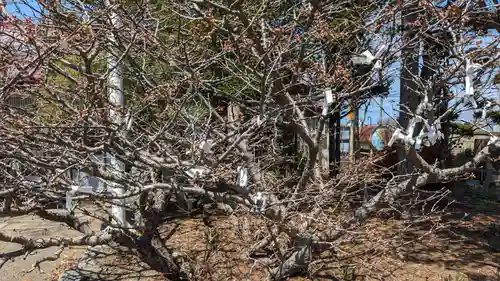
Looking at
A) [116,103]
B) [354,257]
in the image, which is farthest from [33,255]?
[354,257]

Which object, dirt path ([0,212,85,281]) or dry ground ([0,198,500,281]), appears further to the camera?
dirt path ([0,212,85,281])

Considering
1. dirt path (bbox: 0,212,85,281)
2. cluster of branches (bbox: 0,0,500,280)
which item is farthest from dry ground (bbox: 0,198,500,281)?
cluster of branches (bbox: 0,0,500,280)

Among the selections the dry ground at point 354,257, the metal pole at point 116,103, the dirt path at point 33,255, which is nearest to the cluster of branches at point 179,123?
the metal pole at point 116,103

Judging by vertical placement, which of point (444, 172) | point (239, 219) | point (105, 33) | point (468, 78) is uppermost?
point (105, 33)

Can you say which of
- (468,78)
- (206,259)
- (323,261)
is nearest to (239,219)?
(206,259)

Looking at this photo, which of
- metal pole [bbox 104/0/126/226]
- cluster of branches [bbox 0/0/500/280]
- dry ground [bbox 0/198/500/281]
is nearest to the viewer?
cluster of branches [bbox 0/0/500/280]

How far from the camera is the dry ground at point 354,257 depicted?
15.5ft

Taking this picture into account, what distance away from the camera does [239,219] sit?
5219 mm

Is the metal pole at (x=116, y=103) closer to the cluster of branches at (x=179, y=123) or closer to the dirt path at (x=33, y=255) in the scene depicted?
the cluster of branches at (x=179, y=123)

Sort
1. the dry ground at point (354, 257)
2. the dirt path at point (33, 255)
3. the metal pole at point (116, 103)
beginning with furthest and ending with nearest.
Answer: the dirt path at point (33, 255), the dry ground at point (354, 257), the metal pole at point (116, 103)

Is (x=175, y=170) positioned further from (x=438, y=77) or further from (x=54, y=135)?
(x=438, y=77)

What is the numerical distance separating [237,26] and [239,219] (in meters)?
2.34

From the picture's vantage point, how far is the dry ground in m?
4.71

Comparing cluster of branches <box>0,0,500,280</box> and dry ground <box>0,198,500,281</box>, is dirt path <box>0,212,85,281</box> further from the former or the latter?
cluster of branches <box>0,0,500,280</box>
